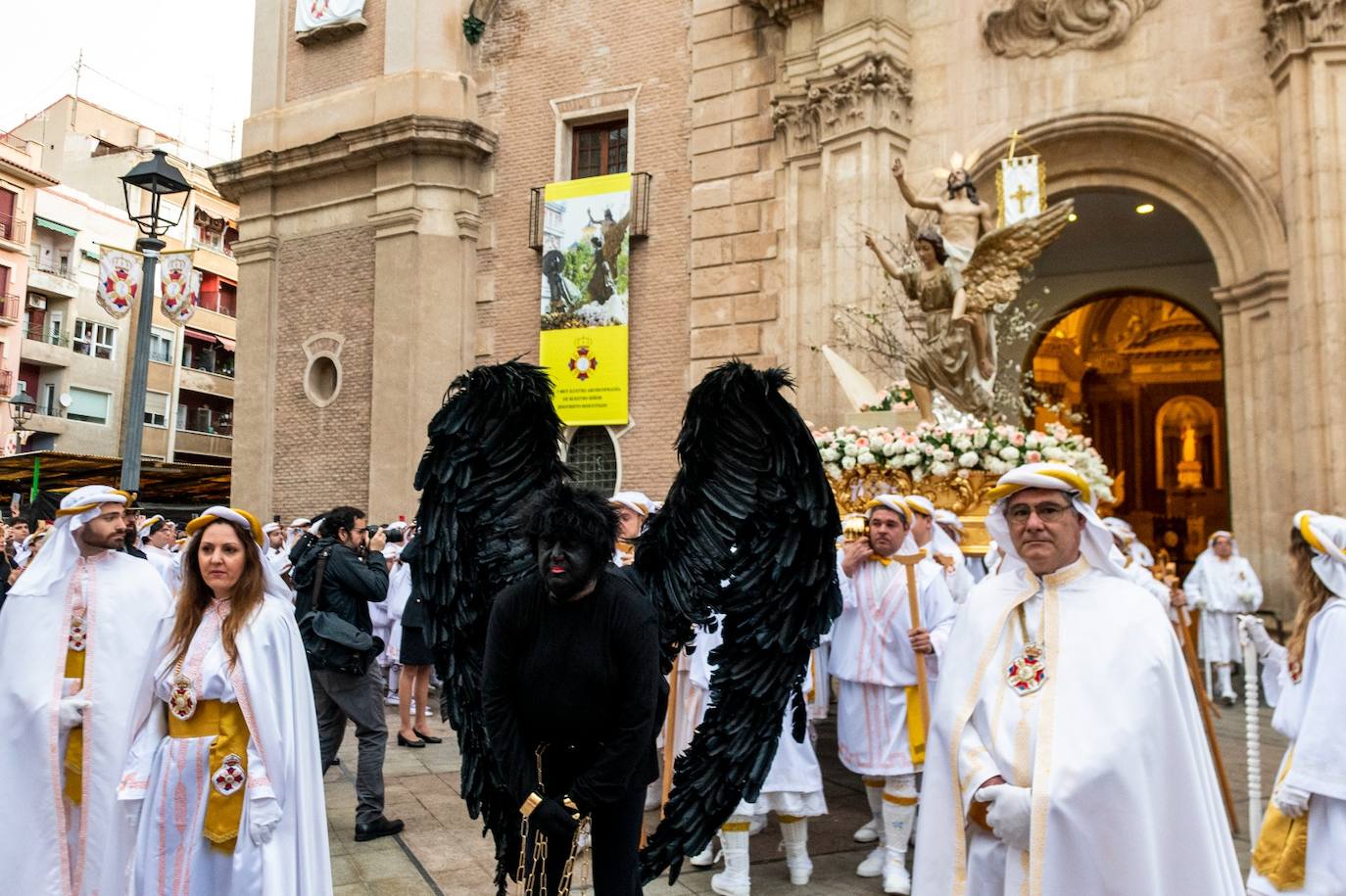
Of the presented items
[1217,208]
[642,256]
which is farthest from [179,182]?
[1217,208]

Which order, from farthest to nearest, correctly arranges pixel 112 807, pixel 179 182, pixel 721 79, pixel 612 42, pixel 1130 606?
pixel 612 42, pixel 721 79, pixel 179 182, pixel 112 807, pixel 1130 606

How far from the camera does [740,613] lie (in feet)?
14.3

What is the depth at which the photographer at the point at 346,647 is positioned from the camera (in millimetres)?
6797

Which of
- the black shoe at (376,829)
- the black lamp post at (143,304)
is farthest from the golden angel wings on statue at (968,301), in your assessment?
the black lamp post at (143,304)

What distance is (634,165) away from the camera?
18.5 m

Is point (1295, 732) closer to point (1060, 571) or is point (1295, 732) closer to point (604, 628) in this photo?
point (1060, 571)

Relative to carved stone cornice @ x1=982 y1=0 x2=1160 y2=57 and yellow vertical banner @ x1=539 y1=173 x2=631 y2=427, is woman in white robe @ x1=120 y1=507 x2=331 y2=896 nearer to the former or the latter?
carved stone cornice @ x1=982 y1=0 x2=1160 y2=57

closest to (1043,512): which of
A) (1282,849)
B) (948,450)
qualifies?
(1282,849)

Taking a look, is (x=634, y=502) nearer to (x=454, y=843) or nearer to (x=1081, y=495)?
(x=454, y=843)

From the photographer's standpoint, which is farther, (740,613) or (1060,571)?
(740,613)

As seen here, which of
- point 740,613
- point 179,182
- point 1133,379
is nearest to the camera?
point 740,613

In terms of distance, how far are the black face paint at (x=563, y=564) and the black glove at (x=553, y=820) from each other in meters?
0.66

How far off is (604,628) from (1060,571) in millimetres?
1480

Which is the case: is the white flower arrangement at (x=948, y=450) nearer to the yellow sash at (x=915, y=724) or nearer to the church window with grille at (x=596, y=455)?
the yellow sash at (x=915, y=724)
